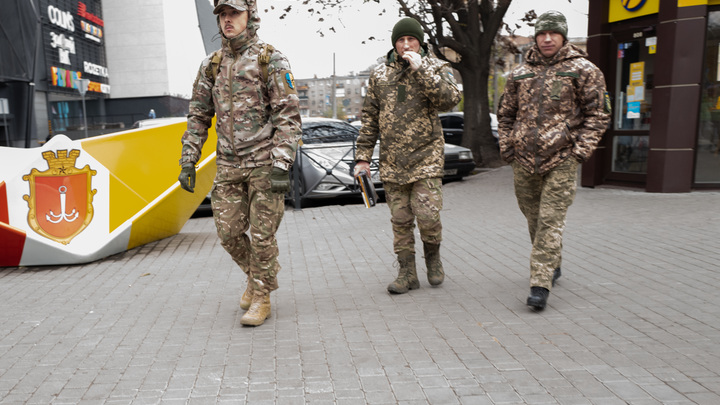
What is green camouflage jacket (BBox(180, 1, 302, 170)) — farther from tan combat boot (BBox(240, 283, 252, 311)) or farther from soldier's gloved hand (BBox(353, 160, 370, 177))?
tan combat boot (BBox(240, 283, 252, 311))

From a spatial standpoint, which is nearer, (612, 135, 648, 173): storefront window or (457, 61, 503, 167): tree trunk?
(612, 135, 648, 173): storefront window

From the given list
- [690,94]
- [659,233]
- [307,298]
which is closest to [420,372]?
[307,298]

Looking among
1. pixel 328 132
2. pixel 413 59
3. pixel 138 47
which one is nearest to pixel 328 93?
pixel 138 47

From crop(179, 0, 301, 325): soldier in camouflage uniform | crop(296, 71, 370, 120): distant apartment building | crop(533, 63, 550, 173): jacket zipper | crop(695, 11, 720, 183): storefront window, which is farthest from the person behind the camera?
crop(296, 71, 370, 120): distant apartment building

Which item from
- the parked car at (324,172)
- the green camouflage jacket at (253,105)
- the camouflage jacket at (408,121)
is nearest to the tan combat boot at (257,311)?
the green camouflage jacket at (253,105)

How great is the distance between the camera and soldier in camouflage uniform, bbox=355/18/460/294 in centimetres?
440

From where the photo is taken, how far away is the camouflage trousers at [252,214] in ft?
13.1

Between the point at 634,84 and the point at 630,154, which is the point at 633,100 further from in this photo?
the point at 630,154

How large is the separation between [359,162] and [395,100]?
582 mm

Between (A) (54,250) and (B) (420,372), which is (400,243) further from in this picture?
(A) (54,250)

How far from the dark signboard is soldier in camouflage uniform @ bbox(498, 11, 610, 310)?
122 ft

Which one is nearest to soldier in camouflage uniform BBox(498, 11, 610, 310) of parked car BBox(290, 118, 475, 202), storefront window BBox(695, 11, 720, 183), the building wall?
parked car BBox(290, 118, 475, 202)

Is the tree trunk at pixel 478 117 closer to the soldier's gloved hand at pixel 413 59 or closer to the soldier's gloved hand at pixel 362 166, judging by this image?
the soldier's gloved hand at pixel 362 166

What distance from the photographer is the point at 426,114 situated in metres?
4.57
